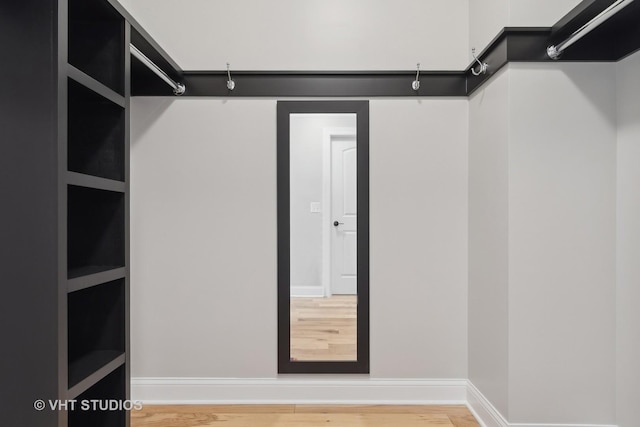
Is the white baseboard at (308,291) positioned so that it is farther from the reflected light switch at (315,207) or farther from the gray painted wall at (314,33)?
the gray painted wall at (314,33)

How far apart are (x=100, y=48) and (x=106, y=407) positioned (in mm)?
1444

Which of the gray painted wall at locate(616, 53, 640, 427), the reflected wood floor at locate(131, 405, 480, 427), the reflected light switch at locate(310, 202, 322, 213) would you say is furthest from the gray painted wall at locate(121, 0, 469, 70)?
the reflected wood floor at locate(131, 405, 480, 427)

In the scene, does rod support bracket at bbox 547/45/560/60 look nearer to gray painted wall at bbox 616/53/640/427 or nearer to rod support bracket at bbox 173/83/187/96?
gray painted wall at bbox 616/53/640/427

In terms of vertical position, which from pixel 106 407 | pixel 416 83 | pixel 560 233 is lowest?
pixel 106 407

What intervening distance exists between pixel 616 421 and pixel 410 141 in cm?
175

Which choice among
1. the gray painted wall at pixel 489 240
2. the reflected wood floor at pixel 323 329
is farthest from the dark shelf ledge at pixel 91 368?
the gray painted wall at pixel 489 240

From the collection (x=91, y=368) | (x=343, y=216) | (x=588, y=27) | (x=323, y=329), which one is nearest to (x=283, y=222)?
(x=343, y=216)

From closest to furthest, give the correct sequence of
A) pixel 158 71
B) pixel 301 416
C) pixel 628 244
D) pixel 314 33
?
pixel 628 244 → pixel 158 71 → pixel 301 416 → pixel 314 33

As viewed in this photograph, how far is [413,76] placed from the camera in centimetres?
249

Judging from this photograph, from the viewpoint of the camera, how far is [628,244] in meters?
1.86

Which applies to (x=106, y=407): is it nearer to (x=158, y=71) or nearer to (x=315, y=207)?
(x=315, y=207)

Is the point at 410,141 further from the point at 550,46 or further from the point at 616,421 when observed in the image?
the point at 616,421

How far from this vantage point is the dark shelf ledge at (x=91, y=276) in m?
1.34
